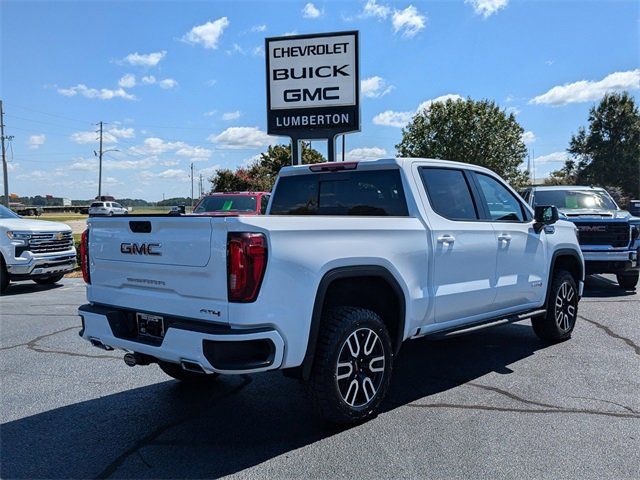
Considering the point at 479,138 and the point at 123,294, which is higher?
the point at 479,138

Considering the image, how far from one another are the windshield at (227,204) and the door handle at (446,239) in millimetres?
9303

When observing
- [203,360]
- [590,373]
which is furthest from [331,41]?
[203,360]

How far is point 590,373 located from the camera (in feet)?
16.9

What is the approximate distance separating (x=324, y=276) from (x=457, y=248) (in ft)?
5.27

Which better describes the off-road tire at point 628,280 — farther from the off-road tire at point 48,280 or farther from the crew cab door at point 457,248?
the off-road tire at point 48,280

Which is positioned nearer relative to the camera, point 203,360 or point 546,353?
point 203,360

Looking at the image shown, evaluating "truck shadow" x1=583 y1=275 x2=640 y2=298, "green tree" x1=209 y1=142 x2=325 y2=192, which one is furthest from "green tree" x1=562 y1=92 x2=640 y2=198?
"truck shadow" x1=583 y1=275 x2=640 y2=298

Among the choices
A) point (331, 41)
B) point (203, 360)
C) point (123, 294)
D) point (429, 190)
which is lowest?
point (203, 360)

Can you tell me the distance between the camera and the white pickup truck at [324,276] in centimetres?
333

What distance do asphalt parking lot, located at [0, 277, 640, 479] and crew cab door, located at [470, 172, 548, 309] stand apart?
2.30ft

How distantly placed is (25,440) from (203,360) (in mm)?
1608

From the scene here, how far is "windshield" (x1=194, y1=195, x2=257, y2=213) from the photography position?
44.8ft

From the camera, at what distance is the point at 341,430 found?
3906 millimetres

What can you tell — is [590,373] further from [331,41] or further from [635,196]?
[635,196]
